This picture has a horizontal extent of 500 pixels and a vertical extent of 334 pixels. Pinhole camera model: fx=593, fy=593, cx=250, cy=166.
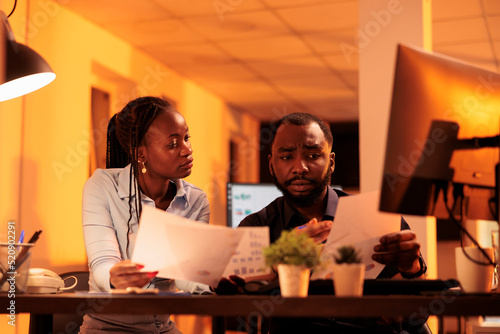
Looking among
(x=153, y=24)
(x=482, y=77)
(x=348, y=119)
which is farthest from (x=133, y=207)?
(x=348, y=119)

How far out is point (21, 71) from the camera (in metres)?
2.45

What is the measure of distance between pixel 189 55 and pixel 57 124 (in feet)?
5.17

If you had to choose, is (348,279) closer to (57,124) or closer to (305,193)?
(305,193)

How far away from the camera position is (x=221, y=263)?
1235mm

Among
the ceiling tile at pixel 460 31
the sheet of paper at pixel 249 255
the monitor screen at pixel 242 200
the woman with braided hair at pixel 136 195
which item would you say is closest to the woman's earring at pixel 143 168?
the woman with braided hair at pixel 136 195

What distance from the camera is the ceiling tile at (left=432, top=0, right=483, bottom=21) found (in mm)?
3936

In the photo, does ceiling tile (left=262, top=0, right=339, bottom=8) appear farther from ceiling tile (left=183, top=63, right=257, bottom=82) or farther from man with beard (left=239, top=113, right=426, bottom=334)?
man with beard (left=239, top=113, right=426, bottom=334)

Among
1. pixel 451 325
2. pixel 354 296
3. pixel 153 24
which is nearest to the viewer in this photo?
pixel 354 296

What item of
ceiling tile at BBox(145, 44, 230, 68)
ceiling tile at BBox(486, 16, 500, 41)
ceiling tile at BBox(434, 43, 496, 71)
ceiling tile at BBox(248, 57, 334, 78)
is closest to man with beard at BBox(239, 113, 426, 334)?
ceiling tile at BBox(486, 16, 500, 41)

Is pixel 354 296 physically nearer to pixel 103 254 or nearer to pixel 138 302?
pixel 138 302

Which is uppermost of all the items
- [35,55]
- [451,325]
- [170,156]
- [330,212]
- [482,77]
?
[35,55]

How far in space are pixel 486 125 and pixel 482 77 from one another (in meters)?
0.10

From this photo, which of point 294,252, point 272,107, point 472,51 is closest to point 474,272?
point 294,252

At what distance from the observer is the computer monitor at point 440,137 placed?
1.12 m
